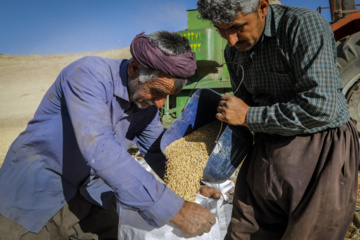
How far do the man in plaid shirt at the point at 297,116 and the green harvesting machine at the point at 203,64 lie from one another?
10.8 ft

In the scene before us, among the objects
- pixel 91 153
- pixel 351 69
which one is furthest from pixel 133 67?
pixel 351 69

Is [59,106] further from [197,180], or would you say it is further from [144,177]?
[197,180]

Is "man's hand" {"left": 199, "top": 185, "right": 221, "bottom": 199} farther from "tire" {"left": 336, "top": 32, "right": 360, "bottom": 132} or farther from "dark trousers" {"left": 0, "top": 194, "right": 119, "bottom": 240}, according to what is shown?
"tire" {"left": 336, "top": 32, "right": 360, "bottom": 132}

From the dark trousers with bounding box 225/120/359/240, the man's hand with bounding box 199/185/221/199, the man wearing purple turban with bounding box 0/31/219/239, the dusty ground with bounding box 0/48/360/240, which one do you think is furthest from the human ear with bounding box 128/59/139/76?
the dusty ground with bounding box 0/48/360/240

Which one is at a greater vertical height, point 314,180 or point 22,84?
point 314,180

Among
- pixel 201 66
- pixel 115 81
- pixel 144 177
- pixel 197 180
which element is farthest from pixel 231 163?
pixel 201 66

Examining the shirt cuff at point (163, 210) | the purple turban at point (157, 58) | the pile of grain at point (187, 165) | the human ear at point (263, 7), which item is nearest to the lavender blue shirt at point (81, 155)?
the shirt cuff at point (163, 210)

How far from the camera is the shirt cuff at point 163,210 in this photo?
1.58 metres

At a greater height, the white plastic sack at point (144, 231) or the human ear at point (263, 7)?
the human ear at point (263, 7)

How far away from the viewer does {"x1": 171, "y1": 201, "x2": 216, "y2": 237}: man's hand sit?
5.43 ft

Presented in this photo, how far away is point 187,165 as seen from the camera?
2.04 m

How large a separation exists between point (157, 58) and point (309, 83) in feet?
2.58

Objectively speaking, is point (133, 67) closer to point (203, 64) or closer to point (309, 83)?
point (309, 83)

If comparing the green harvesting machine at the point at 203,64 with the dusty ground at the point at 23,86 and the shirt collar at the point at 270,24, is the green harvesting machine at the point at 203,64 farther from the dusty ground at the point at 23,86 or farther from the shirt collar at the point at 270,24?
the shirt collar at the point at 270,24
